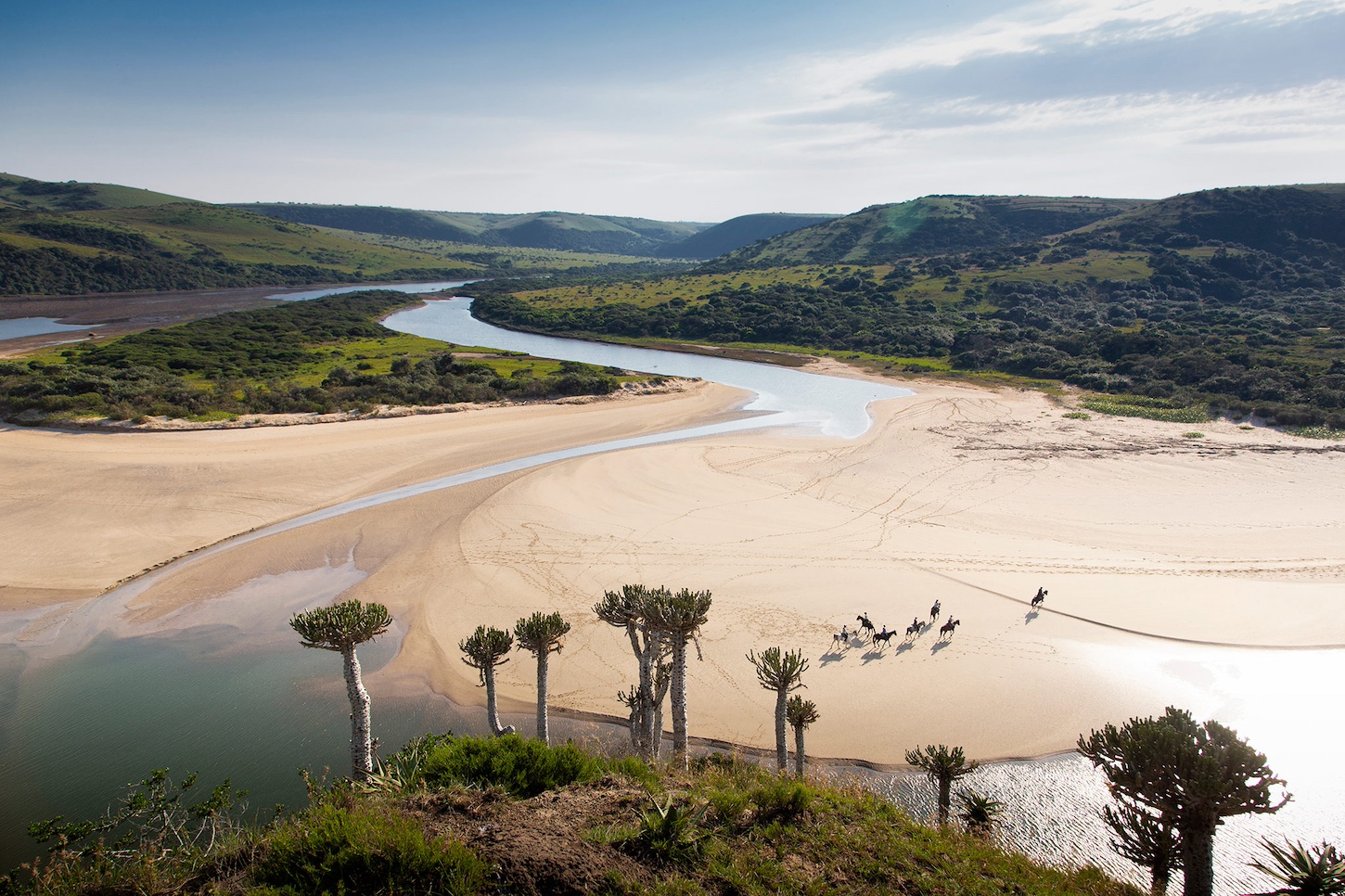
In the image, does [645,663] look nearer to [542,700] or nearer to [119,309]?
[542,700]

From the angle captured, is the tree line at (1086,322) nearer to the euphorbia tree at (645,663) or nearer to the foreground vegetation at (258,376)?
the foreground vegetation at (258,376)

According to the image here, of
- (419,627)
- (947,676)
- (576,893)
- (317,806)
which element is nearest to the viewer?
(576,893)

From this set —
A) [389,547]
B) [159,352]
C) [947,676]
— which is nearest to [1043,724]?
[947,676]

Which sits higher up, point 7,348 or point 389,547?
point 7,348

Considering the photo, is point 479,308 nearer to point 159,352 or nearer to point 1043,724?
point 159,352

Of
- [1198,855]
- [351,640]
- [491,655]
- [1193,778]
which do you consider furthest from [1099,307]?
[351,640]

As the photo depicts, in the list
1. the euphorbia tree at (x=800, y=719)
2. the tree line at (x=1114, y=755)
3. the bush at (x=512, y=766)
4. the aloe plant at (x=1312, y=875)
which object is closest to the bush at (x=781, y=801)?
the tree line at (x=1114, y=755)

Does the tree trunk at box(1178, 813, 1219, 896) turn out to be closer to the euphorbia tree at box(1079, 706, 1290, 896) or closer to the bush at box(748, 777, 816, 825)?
the euphorbia tree at box(1079, 706, 1290, 896)
